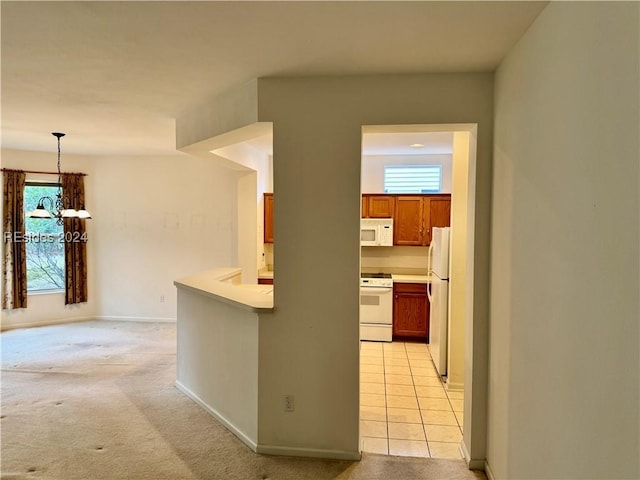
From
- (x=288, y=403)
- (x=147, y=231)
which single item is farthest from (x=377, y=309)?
(x=147, y=231)

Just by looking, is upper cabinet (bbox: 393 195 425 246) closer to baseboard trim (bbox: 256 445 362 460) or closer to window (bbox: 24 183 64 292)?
baseboard trim (bbox: 256 445 362 460)

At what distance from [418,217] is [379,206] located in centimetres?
57

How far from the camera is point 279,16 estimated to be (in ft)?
5.84

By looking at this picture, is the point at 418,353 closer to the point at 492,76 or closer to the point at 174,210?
the point at 492,76

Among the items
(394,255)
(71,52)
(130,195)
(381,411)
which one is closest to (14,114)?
(71,52)

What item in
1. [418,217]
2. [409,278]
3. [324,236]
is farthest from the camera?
[418,217]

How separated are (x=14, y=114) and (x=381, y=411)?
4.22 m

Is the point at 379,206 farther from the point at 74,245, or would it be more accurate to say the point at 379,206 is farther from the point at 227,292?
the point at 74,245

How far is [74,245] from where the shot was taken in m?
6.04

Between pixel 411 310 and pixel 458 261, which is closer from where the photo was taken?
pixel 458 261

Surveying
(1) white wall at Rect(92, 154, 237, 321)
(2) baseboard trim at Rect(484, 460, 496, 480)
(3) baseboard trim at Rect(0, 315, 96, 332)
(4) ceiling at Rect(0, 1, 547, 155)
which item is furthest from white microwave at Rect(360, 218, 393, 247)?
(3) baseboard trim at Rect(0, 315, 96, 332)

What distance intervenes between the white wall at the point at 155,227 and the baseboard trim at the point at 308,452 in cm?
360

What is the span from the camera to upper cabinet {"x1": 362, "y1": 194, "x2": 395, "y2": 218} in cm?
569

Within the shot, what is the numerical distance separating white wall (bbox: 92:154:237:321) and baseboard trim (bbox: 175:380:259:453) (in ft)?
8.41
